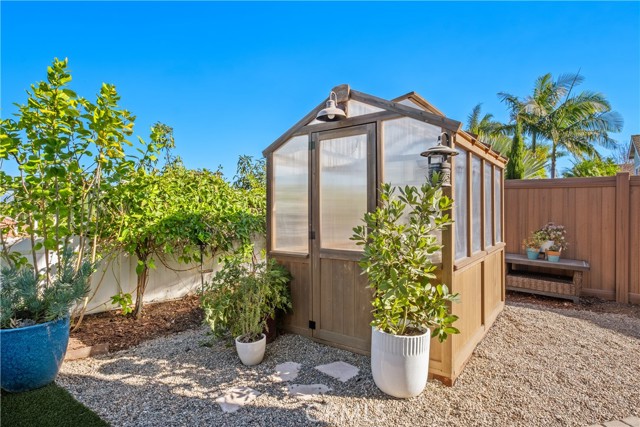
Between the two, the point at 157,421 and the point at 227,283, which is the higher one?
the point at 227,283

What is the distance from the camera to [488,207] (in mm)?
4031

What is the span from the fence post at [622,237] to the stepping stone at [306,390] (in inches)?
202

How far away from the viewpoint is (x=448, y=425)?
2.14 m

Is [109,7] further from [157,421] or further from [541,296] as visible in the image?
[541,296]

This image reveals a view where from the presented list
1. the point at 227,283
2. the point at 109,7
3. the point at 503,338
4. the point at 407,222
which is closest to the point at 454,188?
the point at 407,222

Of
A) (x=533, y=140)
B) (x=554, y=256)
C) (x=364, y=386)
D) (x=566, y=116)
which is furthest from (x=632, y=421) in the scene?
(x=566, y=116)

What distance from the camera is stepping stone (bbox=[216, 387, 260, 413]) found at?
92.2 inches

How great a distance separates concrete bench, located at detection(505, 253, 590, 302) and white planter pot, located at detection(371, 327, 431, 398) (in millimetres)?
3842

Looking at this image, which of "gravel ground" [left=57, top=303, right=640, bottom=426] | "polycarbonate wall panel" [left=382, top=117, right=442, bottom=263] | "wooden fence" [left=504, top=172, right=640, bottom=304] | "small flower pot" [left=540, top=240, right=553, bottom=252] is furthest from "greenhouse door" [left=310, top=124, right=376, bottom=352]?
"wooden fence" [left=504, top=172, right=640, bottom=304]

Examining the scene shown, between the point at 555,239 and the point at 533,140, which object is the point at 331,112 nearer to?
the point at 555,239

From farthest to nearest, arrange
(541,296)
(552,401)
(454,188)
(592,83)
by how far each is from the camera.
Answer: (592,83) < (541,296) < (454,188) < (552,401)

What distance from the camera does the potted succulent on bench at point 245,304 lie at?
3.06 metres

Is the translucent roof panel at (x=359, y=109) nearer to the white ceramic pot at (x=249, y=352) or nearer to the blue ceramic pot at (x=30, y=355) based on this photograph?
the white ceramic pot at (x=249, y=352)

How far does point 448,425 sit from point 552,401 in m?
0.93
